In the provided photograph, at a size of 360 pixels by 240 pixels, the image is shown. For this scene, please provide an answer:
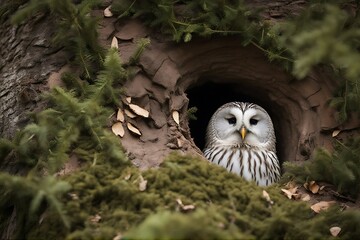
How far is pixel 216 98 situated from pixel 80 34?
2.29m

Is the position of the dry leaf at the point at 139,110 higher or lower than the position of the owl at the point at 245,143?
higher

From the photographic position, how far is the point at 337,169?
4.17m

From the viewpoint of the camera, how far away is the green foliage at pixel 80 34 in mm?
4191

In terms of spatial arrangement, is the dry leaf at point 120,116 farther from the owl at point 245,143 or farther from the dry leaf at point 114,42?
the owl at point 245,143

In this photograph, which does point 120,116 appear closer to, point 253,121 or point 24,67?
point 24,67

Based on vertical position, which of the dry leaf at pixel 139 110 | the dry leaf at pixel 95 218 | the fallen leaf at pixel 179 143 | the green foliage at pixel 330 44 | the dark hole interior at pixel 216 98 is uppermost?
the green foliage at pixel 330 44

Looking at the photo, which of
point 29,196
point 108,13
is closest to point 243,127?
point 108,13

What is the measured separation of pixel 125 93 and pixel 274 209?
4.65 feet

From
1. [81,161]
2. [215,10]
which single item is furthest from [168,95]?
[81,161]

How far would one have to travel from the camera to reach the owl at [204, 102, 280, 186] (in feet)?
16.5

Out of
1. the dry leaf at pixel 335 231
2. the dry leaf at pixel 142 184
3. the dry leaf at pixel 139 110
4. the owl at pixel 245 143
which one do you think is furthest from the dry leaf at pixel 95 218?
the owl at pixel 245 143

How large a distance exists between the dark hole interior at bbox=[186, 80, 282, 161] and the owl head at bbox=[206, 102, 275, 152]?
24 centimetres

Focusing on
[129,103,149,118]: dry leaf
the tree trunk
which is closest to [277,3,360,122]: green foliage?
the tree trunk

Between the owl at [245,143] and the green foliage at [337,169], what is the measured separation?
598 millimetres
